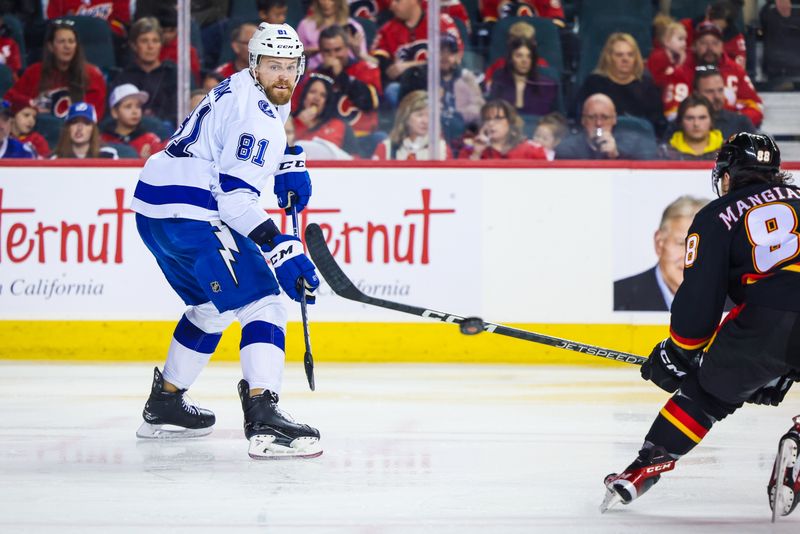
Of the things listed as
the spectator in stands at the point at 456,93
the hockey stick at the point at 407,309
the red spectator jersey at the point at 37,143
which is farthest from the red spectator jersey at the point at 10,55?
the hockey stick at the point at 407,309

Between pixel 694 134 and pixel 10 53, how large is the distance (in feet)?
11.3

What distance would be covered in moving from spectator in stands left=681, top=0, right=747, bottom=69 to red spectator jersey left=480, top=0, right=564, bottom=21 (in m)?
0.63

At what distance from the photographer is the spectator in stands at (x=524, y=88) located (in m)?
6.33

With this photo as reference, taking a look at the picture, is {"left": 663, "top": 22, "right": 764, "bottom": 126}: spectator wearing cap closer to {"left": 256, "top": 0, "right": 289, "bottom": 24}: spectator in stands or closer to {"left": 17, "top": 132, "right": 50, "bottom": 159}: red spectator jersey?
{"left": 256, "top": 0, "right": 289, "bottom": 24}: spectator in stands

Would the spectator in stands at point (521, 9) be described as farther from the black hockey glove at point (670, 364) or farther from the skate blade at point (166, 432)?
the black hockey glove at point (670, 364)

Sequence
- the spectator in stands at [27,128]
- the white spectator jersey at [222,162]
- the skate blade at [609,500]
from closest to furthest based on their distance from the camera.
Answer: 1. the skate blade at [609,500]
2. the white spectator jersey at [222,162]
3. the spectator in stands at [27,128]

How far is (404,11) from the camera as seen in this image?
640cm

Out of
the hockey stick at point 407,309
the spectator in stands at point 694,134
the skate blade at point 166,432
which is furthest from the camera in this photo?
the spectator in stands at point 694,134

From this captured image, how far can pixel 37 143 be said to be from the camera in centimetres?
635

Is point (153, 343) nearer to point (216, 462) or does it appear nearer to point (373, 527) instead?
point (216, 462)

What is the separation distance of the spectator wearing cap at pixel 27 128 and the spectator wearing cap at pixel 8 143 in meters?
0.02

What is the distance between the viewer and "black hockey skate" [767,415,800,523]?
2758 millimetres

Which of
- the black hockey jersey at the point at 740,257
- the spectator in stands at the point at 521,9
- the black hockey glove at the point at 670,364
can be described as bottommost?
the black hockey glove at the point at 670,364

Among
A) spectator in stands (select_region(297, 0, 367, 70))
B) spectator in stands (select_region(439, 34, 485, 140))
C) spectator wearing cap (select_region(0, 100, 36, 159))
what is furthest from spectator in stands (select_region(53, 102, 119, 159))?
spectator in stands (select_region(439, 34, 485, 140))
